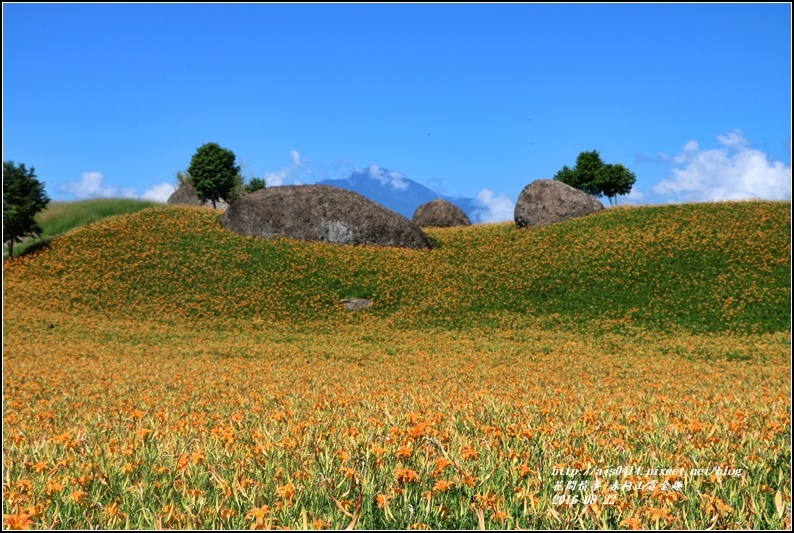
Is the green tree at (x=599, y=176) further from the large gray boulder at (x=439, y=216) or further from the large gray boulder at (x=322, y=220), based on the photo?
the large gray boulder at (x=322, y=220)

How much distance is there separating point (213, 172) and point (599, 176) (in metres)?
53.1

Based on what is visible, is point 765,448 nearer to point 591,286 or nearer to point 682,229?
point 591,286

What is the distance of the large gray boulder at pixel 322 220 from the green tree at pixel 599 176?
45204 millimetres

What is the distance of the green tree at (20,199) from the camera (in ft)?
134

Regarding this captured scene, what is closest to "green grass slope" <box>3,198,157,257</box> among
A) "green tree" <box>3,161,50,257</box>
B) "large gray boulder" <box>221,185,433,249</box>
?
"green tree" <box>3,161,50,257</box>

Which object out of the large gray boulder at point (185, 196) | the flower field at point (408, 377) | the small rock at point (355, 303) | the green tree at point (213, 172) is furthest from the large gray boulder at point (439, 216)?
the large gray boulder at point (185, 196)

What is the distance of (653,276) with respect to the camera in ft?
107

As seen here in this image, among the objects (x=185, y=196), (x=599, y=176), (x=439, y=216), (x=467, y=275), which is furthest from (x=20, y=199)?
(x=599, y=176)

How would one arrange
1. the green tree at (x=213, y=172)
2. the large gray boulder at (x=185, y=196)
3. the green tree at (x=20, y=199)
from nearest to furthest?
the green tree at (x=20, y=199), the green tree at (x=213, y=172), the large gray boulder at (x=185, y=196)

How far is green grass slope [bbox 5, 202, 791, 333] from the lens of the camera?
29.6m

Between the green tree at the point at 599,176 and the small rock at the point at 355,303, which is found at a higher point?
the green tree at the point at 599,176

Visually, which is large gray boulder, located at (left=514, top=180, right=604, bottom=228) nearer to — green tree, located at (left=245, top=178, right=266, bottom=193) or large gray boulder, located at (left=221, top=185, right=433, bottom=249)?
large gray boulder, located at (left=221, top=185, right=433, bottom=249)

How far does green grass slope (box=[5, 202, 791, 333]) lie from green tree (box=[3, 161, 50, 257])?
2.41m

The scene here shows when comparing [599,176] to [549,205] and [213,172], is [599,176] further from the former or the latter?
[213,172]
